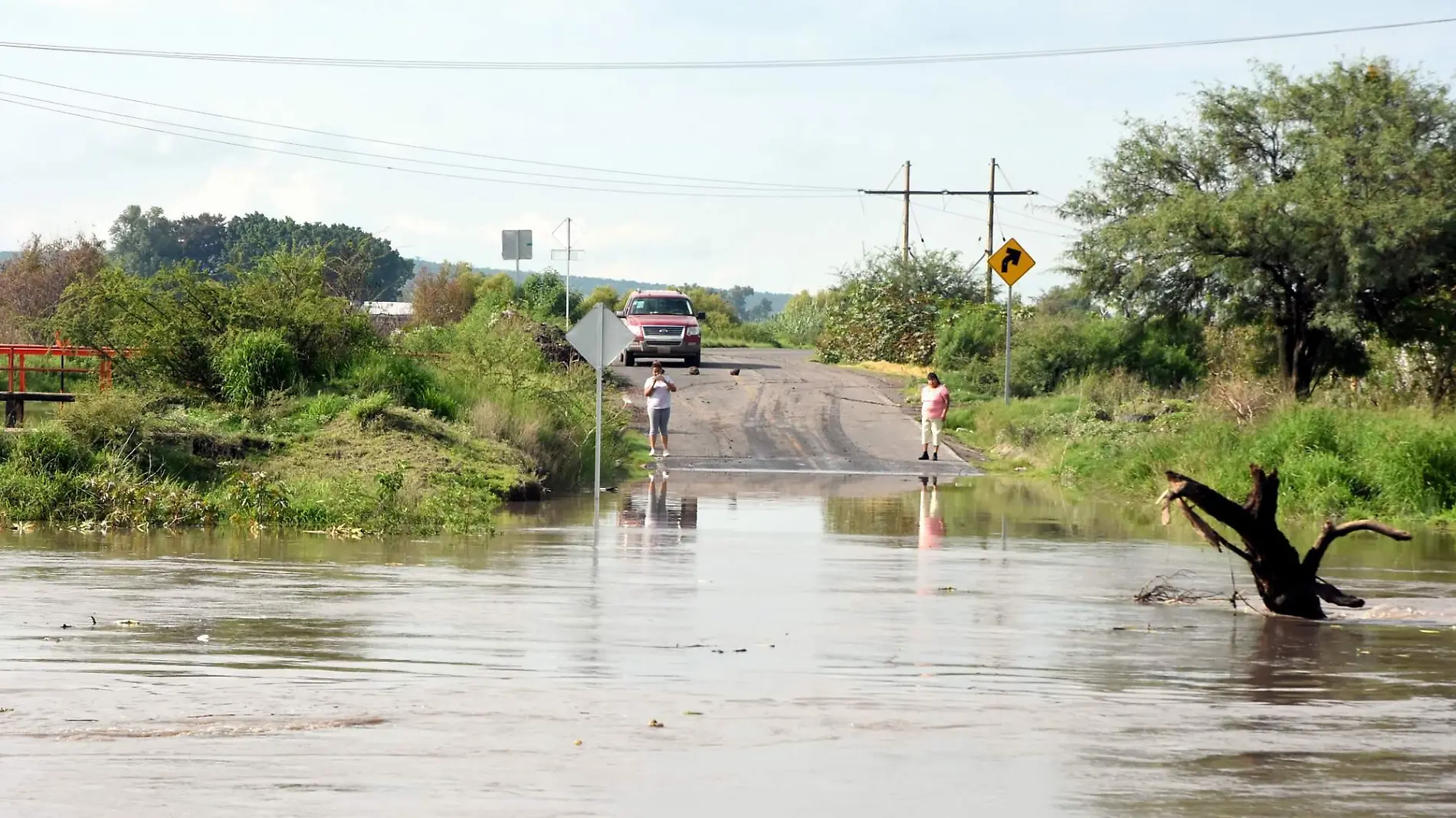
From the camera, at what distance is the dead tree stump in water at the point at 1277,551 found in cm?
1426

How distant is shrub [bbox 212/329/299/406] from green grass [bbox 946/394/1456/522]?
1320 cm

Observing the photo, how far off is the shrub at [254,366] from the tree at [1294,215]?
1824cm

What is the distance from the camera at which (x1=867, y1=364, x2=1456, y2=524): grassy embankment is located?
25.9 metres

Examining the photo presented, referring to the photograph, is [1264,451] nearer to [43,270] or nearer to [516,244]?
[516,244]

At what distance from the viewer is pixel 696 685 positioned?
11125 millimetres

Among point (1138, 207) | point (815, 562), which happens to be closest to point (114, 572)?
point (815, 562)

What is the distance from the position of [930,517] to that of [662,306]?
30655 mm

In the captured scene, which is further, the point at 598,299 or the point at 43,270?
the point at 598,299

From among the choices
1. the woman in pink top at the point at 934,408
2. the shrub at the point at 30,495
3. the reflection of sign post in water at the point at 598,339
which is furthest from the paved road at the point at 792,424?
the shrub at the point at 30,495

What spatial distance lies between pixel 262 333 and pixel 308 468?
5.79 meters

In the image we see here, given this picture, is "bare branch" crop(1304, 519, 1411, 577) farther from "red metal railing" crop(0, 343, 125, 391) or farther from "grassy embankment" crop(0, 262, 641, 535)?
"red metal railing" crop(0, 343, 125, 391)

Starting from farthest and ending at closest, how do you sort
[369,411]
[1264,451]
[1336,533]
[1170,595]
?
[1264,451] < [369,411] < [1170,595] < [1336,533]

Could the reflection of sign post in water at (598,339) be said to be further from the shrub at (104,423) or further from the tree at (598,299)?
the tree at (598,299)

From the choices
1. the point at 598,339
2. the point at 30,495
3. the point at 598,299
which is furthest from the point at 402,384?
the point at 598,299
